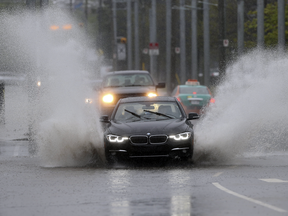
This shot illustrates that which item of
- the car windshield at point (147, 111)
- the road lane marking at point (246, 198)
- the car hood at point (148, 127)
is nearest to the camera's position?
the road lane marking at point (246, 198)

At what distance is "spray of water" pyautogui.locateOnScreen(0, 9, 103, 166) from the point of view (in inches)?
576

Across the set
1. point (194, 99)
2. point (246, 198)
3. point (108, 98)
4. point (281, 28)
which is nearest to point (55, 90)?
point (108, 98)

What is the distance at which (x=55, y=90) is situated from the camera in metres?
19.7

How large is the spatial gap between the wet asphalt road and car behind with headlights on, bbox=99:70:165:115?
8.94 metres

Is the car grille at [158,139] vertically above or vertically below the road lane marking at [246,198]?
above

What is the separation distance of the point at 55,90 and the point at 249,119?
5807 mm

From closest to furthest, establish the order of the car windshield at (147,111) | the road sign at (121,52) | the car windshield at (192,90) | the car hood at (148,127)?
the car hood at (148,127), the car windshield at (147,111), the car windshield at (192,90), the road sign at (121,52)

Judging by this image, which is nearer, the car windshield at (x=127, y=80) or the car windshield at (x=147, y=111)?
the car windshield at (x=147, y=111)

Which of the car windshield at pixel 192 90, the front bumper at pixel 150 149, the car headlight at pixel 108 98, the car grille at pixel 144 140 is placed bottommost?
the car windshield at pixel 192 90

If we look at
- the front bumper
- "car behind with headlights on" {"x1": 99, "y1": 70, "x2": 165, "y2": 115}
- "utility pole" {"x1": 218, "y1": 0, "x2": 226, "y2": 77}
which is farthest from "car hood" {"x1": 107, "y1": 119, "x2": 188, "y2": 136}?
"utility pole" {"x1": 218, "y1": 0, "x2": 226, "y2": 77}

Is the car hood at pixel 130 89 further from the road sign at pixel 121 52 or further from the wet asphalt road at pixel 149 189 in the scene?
the road sign at pixel 121 52

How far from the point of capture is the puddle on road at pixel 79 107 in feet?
48.1

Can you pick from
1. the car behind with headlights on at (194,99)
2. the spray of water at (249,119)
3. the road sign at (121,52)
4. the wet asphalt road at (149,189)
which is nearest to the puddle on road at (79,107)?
the spray of water at (249,119)

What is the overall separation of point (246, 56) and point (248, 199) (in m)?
33.4
